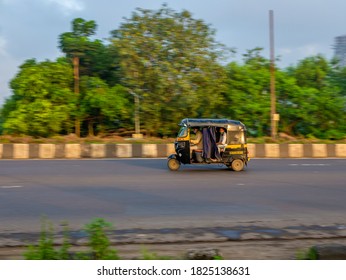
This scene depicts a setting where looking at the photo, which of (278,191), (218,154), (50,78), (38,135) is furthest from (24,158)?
(278,191)

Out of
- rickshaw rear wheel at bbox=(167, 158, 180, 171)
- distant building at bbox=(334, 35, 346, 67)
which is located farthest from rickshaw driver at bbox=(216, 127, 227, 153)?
distant building at bbox=(334, 35, 346, 67)

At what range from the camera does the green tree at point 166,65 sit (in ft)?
83.6

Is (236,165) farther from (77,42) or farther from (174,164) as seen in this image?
(77,42)

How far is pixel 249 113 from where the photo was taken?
27266 millimetres

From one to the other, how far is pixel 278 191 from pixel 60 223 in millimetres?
5708

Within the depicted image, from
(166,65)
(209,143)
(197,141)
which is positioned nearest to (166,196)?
(209,143)

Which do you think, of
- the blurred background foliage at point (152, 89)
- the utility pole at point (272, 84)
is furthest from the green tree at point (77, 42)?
the utility pole at point (272, 84)

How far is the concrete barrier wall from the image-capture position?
20.4 metres

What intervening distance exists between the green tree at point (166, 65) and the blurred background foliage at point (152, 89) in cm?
5

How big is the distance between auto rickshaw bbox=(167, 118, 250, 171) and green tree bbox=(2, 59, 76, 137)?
11.6m

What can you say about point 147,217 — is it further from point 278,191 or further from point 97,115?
point 97,115

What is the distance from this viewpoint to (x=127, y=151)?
2089 cm

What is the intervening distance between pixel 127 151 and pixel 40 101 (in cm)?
716

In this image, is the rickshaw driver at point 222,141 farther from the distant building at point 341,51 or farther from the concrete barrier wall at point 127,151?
the distant building at point 341,51
